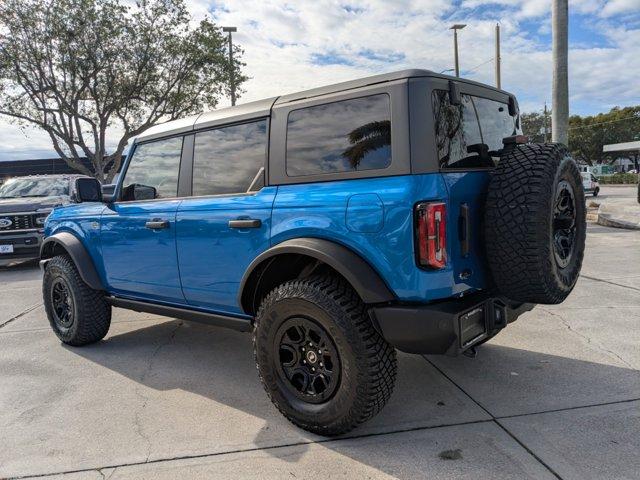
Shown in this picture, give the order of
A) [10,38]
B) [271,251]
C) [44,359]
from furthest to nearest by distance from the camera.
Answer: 1. [10,38]
2. [44,359]
3. [271,251]

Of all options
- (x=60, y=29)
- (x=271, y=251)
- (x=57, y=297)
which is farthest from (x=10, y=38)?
(x=271, y=251)

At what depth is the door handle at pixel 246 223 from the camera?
3043 mm

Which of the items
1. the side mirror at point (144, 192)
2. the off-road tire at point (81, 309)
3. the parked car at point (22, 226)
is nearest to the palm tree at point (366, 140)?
the side mirror at point (144, 192)

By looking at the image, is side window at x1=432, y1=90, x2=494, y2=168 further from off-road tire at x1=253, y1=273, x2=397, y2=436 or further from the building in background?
the building in background

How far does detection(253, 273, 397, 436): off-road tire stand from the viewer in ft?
8.52

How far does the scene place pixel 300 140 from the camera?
3025 millimetres

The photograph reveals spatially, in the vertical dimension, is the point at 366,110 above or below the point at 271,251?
above

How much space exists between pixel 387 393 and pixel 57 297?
3.60 metres

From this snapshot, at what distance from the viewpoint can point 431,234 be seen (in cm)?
245

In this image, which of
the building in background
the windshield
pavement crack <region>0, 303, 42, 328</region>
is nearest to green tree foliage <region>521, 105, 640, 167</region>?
the building in background

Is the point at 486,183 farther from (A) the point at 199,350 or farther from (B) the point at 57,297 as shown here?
(B) the point at 57,297

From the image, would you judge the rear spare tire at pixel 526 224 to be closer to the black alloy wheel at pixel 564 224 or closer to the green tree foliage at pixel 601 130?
the black alloy wheel at pixel 564 224

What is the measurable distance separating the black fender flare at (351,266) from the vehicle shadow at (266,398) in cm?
86

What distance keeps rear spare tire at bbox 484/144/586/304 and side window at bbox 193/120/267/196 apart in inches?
56.3
